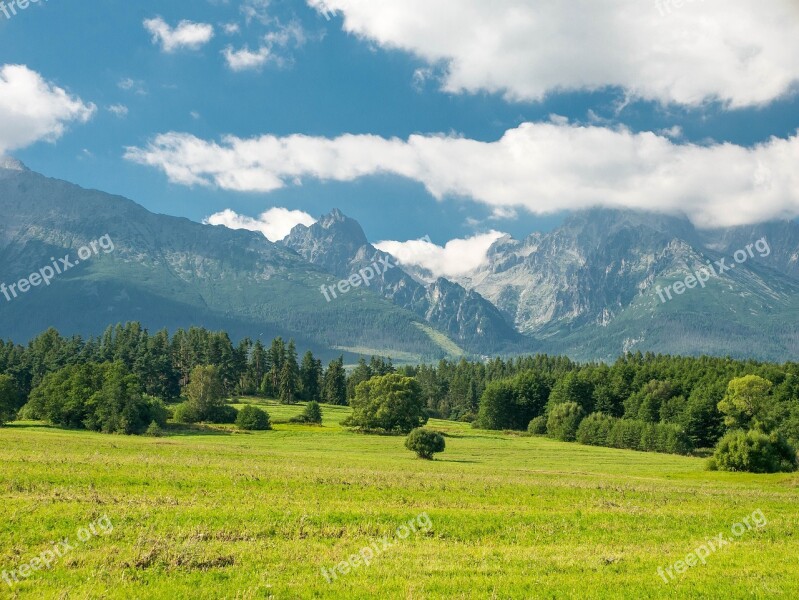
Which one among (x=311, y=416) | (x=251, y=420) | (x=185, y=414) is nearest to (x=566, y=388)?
(x=311, y=416)

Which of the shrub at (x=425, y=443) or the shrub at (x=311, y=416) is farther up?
the shrub at (x=425, y=443)

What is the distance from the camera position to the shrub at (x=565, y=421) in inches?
5468

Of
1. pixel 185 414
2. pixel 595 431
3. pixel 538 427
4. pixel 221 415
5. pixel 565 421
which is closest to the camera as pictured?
pixel 185 414

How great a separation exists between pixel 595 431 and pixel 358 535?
11660 centimetres

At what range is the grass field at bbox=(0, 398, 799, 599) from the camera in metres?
17.8

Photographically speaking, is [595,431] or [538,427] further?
[538,427]

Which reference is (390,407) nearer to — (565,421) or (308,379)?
(565,421)

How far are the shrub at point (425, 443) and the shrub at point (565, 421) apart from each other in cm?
6852

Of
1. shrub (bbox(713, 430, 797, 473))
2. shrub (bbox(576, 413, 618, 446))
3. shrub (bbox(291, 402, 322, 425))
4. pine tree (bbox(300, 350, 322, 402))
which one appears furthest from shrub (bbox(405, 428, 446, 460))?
pine tree (bbox(300, 350, 322, 402))

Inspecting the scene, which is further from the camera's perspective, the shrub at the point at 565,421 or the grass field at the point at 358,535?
the shrub at the point at 565,421

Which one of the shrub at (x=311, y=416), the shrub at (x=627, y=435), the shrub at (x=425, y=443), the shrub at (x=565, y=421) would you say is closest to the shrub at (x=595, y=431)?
the shrub at (x=627, y=435)

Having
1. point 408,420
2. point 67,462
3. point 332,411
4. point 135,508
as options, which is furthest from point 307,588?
point 332,411

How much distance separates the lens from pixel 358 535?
24.3 metres

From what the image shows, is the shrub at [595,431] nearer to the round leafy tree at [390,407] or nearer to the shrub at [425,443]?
the round leafy tree at [390,407]
